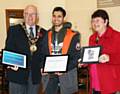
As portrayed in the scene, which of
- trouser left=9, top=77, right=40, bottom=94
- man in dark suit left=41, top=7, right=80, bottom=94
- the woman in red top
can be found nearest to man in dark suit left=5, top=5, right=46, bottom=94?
trouser left=9, top=77, right=40, bottom=94

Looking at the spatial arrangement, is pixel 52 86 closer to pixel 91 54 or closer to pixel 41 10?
pixel 91 54

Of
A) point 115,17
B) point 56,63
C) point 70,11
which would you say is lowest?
point 56,63

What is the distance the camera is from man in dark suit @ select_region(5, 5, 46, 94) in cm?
342

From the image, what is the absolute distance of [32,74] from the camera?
11.4 feet

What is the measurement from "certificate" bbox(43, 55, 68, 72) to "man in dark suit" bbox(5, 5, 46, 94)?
134 mm

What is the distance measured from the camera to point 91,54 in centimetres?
320

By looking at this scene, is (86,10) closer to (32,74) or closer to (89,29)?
(89,29)

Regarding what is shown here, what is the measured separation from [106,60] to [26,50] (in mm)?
957

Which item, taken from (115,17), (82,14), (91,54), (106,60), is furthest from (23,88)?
(82,14)

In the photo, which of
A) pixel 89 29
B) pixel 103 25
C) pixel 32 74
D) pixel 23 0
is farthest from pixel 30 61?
pixel 23 0

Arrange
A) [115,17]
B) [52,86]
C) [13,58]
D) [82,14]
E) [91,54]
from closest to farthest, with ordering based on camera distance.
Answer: [91,54] → [13,58] → [52,86] → [115,17] → [82,14]

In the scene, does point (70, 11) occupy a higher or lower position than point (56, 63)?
higher

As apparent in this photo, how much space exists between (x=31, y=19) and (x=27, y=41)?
0.25m

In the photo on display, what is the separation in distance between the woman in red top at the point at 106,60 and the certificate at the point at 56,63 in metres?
0.42
